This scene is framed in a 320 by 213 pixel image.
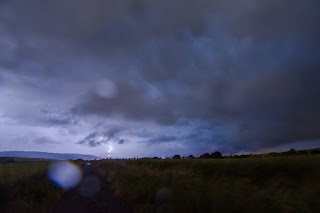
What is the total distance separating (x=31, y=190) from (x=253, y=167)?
13755mm

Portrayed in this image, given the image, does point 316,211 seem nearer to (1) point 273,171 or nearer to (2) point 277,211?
(2) point 277,211

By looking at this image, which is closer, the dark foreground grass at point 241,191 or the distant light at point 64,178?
the dark foreground grass at point 241,191

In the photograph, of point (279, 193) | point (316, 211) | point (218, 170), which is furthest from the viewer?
point (218, 170)

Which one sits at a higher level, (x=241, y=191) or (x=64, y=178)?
(x=241, y=191)

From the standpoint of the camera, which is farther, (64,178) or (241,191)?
(64,178)

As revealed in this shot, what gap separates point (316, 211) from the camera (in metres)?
4.98

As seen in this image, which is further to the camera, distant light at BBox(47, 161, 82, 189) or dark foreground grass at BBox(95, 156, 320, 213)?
distant light at BBox(47, 161, 82, 189)

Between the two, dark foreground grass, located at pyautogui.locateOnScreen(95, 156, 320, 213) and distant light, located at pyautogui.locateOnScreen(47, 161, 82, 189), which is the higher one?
dark foreground grass, located at pyautogui.locateOnScreen(95, 156, 320, 213)

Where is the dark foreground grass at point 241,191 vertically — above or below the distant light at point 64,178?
above

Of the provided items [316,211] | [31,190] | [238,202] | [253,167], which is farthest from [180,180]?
[31,190]

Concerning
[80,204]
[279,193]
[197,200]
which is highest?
[279,193]

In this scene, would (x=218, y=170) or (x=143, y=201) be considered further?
(x=218, y=170)

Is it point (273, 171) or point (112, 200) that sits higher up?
point (273, 171)

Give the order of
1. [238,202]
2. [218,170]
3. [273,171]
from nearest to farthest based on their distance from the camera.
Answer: [238,202] < [273,171] < [218,170]
